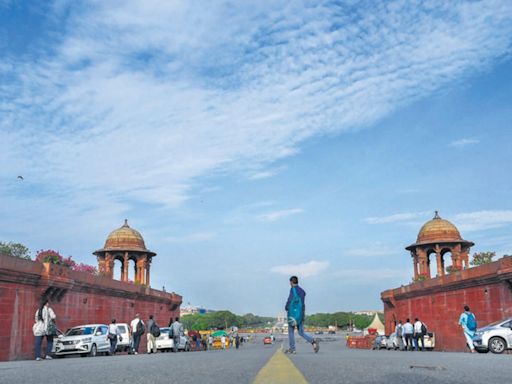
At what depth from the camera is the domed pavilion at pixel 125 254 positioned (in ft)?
150

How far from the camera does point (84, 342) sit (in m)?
21.3

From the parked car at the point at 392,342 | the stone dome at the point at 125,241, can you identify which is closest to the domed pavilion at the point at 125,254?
the stone dome at the point at 125,241

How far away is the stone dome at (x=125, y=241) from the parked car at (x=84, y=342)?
23.1 meters

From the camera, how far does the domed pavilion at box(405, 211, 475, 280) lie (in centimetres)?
4509

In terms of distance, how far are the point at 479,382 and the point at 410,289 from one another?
34.1 meters

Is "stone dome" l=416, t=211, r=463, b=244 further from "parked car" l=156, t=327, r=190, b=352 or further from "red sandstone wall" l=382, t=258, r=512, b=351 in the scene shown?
"parked car" l=156, t=327, r=190, b=352

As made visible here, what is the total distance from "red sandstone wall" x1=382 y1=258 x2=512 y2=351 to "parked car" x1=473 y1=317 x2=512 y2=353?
510 centimetres

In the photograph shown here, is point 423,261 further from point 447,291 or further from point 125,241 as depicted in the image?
point 125,241

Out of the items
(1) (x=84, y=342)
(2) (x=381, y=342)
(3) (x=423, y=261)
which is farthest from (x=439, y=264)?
(1) (x=84, y=342)

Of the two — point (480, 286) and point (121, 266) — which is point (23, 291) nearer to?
point (480, 286)

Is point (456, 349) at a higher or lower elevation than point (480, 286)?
lower

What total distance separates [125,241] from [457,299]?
2727cm

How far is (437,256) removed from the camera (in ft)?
150

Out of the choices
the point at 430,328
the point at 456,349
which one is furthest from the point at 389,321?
the point at 456,349
